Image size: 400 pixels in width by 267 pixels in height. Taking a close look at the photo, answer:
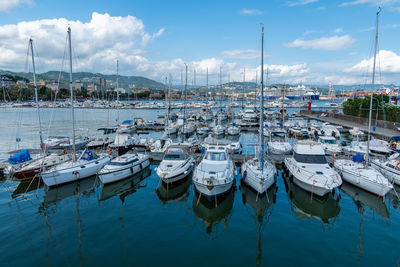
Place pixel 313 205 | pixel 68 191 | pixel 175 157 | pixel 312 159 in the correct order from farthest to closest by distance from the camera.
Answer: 1. pixel 175 157
2. pixel 312 159
3. pixel 68 191
4. pixel 313 205

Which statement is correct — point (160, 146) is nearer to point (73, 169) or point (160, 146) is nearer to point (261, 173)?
point (73, 169)

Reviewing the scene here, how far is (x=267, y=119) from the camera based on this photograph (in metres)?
72.5

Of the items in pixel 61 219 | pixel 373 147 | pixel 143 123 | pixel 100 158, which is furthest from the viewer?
pixel 143 123

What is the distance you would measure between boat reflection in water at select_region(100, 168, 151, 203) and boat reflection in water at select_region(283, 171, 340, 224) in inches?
525

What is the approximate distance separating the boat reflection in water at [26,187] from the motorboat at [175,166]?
10885 mm

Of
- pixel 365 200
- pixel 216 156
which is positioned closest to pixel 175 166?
pixel 216 156

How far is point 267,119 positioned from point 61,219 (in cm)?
6481

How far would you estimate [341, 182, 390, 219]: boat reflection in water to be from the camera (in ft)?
56.0

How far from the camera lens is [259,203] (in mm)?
18000

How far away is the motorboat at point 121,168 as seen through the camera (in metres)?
21.4

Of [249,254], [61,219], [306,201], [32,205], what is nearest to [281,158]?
[306,201]

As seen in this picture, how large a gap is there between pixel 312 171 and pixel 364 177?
166 inches

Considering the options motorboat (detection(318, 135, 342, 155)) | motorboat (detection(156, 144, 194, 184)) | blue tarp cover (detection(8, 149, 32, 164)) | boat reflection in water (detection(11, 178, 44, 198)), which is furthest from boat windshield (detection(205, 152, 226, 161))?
blue tarp cover (detection(8, 149, 32, 164))

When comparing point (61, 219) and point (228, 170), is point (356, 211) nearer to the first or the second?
point (228, 170)
